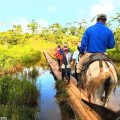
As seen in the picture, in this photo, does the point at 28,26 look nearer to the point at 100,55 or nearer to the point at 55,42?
the point at 55,42

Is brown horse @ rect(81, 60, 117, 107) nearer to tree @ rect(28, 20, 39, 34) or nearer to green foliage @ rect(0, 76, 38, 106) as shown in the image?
green foliage @ rect(0, 76, 38, 106)

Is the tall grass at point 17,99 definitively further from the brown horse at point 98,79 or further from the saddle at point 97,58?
the saddle at point 97,58

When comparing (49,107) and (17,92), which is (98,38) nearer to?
(17,92)

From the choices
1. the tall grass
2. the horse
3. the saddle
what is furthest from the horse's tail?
the tall grass

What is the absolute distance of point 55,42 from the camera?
66938mm

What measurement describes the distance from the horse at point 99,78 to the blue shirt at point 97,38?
0.29m

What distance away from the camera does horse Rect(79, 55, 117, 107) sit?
7.02m

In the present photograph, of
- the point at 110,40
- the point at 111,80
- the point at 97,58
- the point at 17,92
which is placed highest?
the point at 110,40

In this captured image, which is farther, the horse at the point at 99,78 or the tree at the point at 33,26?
the tree at the point at 33,26

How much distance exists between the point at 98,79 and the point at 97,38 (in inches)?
33.9

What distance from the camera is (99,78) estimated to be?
23.1ft

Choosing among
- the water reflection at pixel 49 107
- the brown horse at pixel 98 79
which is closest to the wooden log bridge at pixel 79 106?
the water reflection at pixel 49 107

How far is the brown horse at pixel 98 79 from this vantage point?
7020 millimetres

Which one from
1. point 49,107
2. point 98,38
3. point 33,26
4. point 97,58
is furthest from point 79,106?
point 33,26
